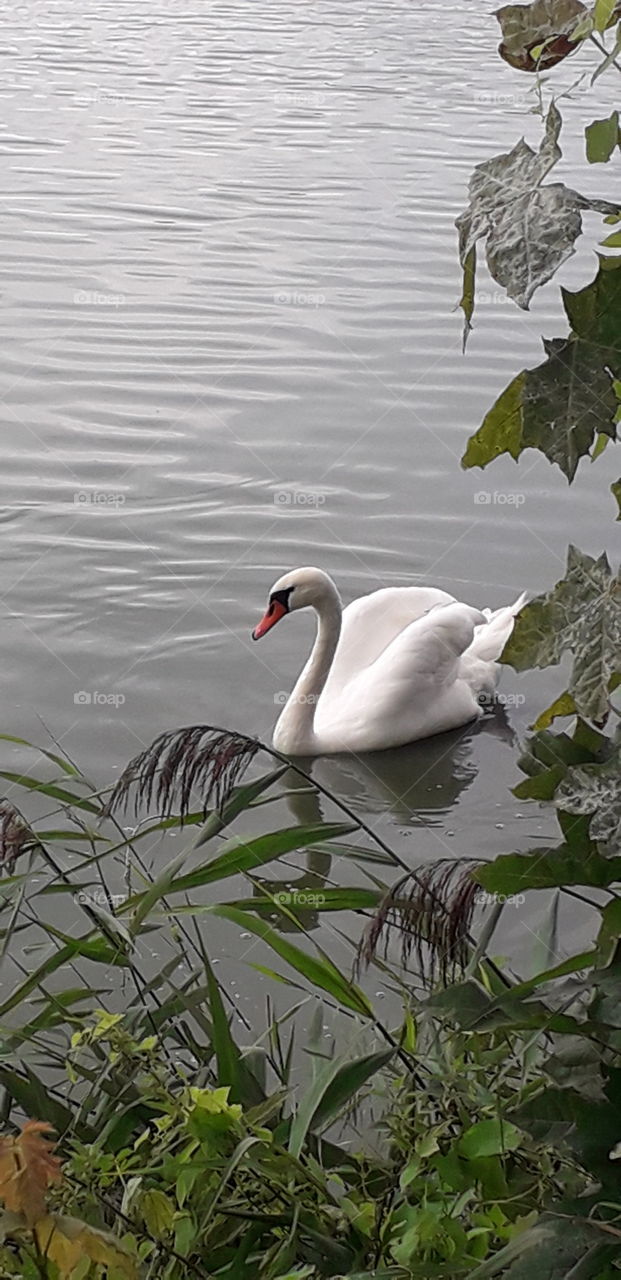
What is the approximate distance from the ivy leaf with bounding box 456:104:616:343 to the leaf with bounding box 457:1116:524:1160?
108cm

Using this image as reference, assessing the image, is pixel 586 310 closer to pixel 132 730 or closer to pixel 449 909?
pixel 449 909

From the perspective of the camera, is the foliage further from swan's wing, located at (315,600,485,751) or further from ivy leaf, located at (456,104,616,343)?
swan's wing, located at (315,600,485,751)

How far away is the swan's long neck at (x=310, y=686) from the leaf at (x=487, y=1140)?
9.86 feet

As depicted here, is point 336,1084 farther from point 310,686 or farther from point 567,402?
point 310,686

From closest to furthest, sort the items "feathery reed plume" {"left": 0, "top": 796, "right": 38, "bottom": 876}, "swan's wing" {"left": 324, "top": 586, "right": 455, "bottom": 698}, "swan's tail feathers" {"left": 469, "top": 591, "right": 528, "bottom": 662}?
"feathery reed plume" {"left": 0, "top": 796, "right": 38, "bottom": 876}, "swan's wing" {"left": 324, "top": 586, "right": 455, "bottom": 698}, "swan's tail feathers" {"left": 469, "top": 591, "right": 528, "bottom": 662}

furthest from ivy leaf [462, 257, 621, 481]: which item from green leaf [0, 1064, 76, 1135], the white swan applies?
the white swan

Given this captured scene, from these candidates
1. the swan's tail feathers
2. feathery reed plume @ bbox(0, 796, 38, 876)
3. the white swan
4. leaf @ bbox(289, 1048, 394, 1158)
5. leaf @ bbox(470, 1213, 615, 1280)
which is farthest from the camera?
the swan's tail feathers

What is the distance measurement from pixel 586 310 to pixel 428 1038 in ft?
4.46

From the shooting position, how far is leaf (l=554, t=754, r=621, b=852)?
1327mm

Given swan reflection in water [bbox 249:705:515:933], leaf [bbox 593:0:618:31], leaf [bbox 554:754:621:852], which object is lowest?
swan reflection in water [bbox 249:705:515:933]

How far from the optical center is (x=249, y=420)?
23.1 feet

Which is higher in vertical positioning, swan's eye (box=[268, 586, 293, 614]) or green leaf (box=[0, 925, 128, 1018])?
green leaf (box=[0, 925, 128, 1018])

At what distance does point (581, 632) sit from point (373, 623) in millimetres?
4167

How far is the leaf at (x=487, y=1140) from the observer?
1.93 meters
